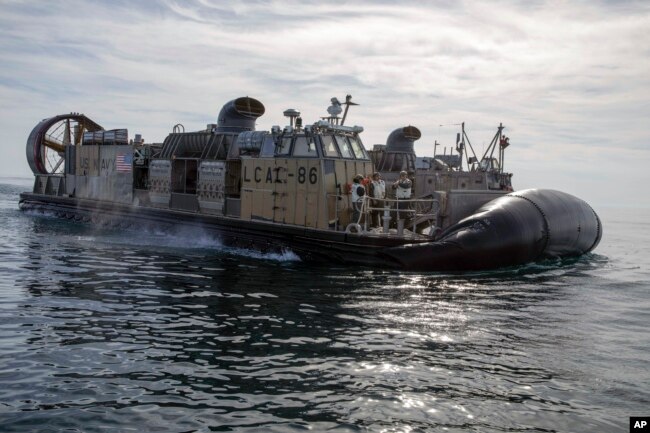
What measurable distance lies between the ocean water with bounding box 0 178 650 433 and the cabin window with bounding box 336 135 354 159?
3.80 metres

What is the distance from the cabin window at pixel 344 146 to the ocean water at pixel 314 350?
12.5 feet

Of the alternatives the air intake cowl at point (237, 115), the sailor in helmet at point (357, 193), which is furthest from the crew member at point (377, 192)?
the air intake cowl at point (237, 115)

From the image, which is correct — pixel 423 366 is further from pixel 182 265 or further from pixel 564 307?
pixel 182 265

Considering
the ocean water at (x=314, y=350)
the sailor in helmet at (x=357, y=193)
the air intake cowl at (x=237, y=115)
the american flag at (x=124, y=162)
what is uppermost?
the air intake cowl at (x=237, y=115)

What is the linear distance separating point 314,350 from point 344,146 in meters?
9.71

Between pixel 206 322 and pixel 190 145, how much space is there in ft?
46.2

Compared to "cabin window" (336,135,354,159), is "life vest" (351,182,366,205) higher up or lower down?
lower down

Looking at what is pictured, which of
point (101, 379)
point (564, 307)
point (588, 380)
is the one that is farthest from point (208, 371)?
point (564, 307)

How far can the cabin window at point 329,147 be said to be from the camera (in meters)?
16.2

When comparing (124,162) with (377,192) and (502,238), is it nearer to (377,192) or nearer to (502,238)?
(377,192)

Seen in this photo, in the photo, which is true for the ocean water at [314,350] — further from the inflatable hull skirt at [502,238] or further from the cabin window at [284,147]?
the cabin window at [284,147]

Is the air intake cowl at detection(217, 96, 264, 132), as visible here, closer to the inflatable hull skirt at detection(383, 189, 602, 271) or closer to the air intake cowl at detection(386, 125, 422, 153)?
the inflatable hull skirt at detection(383, 189, 602, 271)

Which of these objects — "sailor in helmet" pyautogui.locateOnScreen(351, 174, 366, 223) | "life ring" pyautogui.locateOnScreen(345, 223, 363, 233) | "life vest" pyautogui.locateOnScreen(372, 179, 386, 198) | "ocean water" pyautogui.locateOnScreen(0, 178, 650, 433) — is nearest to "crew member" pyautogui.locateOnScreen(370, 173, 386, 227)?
"life vest" pyautogui.locateOnScreen(372, 179, 386, 198)

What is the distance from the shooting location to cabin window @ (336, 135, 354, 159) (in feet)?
54.6
